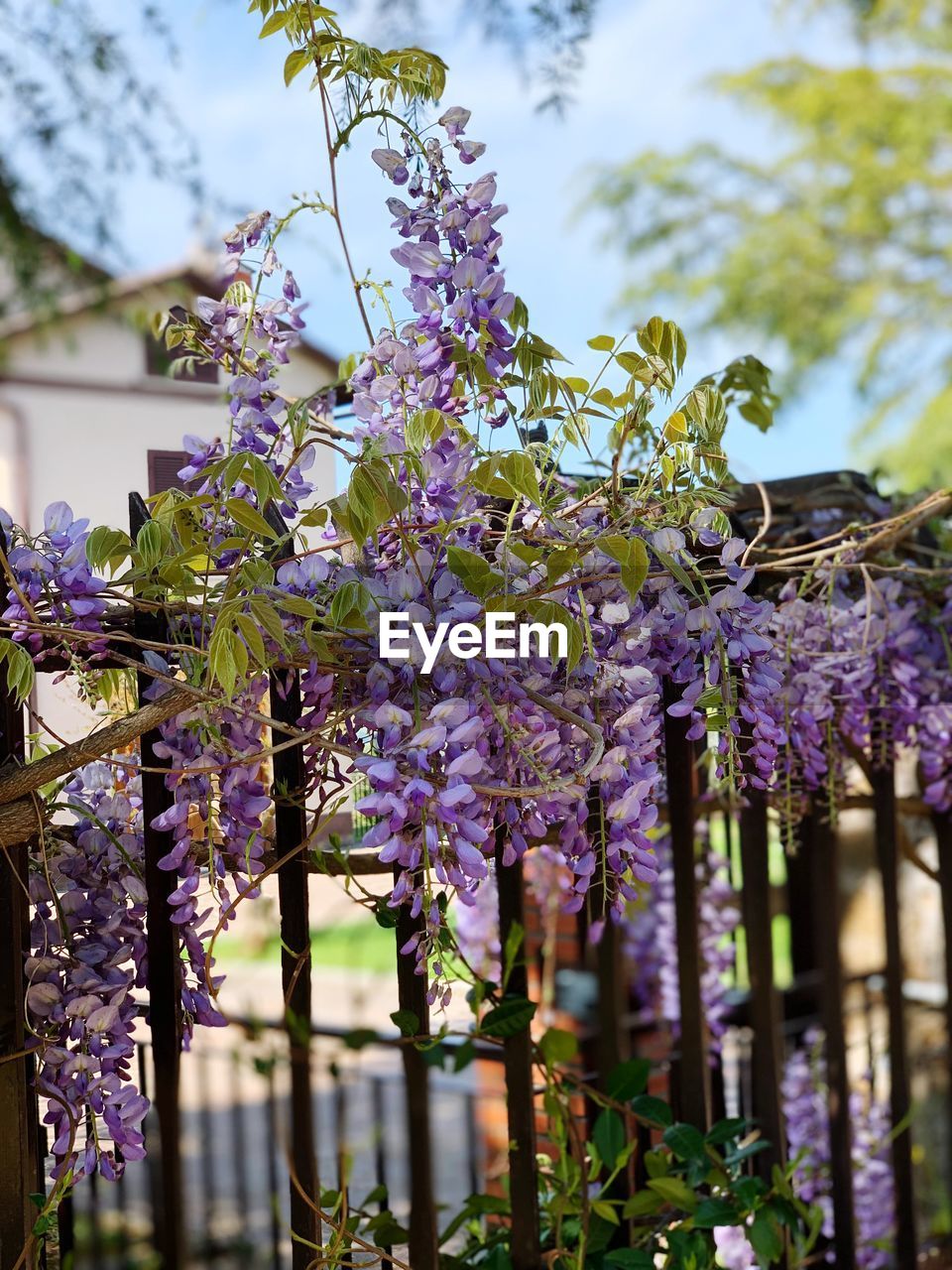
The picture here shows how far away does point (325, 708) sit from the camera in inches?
38.6

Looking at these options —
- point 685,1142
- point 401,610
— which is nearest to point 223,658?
point 401,610

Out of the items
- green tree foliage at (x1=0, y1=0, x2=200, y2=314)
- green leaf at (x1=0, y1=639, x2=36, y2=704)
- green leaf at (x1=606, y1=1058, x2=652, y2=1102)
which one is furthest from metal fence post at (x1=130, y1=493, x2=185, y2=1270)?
green tree foliage at (x1=0, y1=0, x2=200, y2=314)

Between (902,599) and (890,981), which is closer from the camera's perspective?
(902,599)

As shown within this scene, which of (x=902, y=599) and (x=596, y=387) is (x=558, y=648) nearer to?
(x=596, y=387)

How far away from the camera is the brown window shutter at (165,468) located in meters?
1.18

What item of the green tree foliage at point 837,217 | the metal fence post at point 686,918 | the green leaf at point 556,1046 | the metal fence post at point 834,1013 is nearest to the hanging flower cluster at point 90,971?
the green leaf at point 556,1046

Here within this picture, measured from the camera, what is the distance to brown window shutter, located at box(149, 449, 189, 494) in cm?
118

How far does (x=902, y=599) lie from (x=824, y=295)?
8510 millimetres

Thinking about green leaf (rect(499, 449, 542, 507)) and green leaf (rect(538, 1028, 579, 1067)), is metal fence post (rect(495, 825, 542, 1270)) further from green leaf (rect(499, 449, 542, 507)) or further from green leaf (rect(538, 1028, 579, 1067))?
green leaf (rect(499, 449, 542, 507))

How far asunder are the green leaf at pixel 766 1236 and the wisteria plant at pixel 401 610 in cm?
43

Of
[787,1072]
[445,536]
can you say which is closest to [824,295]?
[787,1072]

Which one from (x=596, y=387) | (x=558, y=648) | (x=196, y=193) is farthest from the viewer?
(x=196, y=193)

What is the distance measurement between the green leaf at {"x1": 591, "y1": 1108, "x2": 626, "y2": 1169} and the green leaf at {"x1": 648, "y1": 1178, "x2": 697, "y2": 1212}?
43 millimetres
